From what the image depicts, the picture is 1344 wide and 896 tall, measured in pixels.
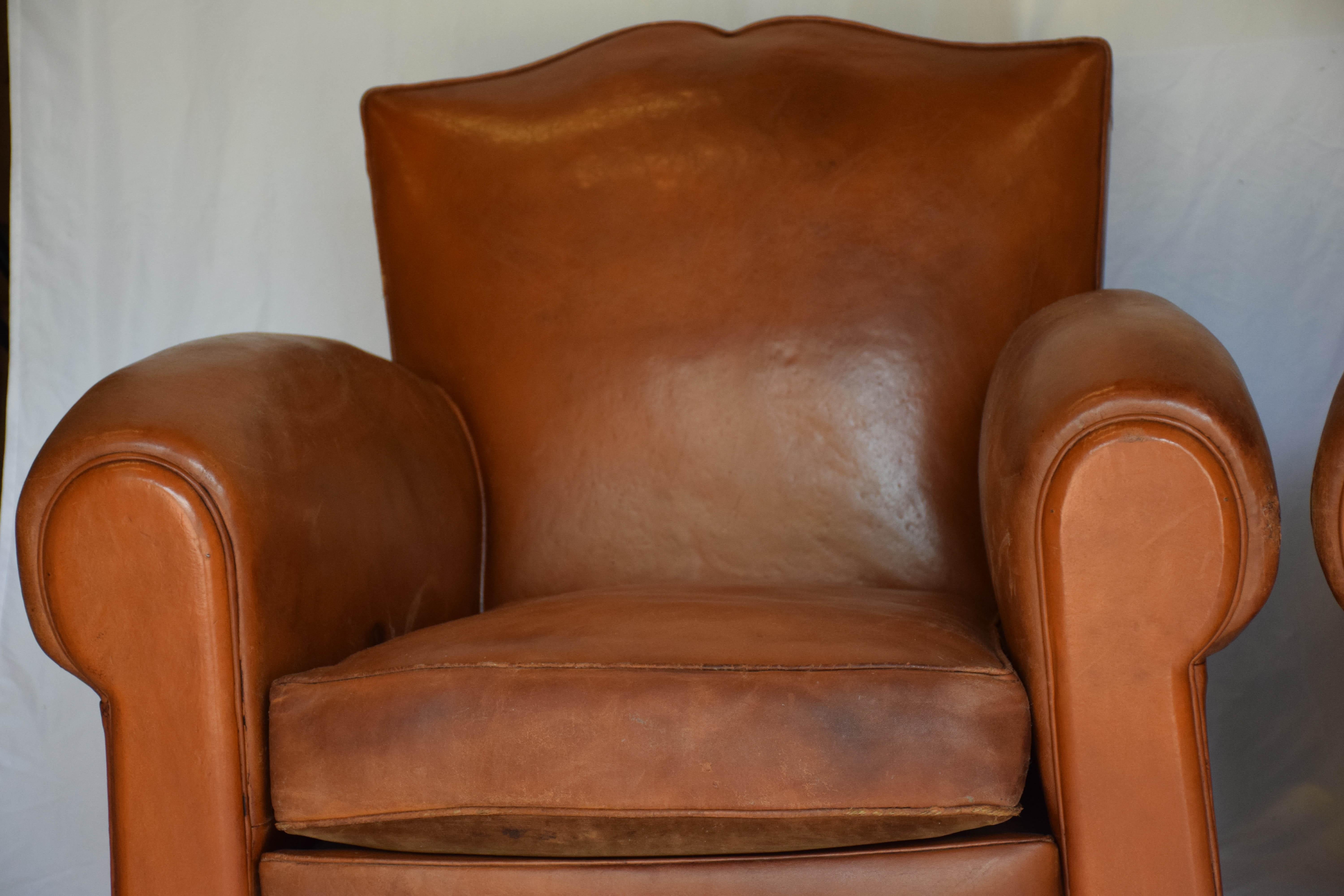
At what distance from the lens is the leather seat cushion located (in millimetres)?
798

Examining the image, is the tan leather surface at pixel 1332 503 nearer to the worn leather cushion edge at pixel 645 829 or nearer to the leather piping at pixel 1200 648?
the leather piping at pixel 1200 648

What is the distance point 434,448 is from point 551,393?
169 mm

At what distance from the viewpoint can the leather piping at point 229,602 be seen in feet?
2.82

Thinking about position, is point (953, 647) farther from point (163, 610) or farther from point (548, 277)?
point (548, 277)

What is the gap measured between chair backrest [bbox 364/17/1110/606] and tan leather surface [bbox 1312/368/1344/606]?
0.50 m

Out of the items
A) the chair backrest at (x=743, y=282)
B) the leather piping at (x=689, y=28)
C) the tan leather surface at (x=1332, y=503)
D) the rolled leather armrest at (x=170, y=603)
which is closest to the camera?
the tan leather surface at (x=1332, y=503)

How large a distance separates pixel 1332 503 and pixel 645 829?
20.5 inches

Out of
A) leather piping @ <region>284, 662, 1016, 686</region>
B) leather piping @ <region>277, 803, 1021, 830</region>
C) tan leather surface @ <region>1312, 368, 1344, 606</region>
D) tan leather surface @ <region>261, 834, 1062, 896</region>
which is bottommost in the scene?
tan leather surface @ <region>261, 834, 1062, 896</region>

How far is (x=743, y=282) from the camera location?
1.38 metres

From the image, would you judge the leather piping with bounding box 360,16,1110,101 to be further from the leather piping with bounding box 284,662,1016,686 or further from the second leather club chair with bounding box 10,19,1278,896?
the leather piping with bounding box 284,662,1016,686

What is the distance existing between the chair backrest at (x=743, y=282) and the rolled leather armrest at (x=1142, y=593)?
1.54ft

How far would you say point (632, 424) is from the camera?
1368 mm

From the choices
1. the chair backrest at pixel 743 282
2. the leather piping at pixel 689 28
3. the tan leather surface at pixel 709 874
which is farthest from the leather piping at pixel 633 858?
the leather piping at pixel 689 28

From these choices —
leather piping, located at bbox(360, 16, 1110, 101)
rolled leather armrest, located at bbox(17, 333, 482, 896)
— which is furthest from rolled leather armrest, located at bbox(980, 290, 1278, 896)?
leather piping, located at bbox(360, 16, 1110, 101)
